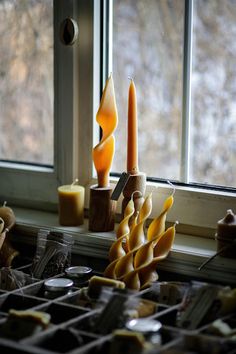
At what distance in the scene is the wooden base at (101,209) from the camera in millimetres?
1740

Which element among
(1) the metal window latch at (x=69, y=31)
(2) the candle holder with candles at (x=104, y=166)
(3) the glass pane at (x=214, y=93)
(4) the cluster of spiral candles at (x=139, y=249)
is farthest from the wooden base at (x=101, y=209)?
(1) the metal window latch at (x=69, y=31)

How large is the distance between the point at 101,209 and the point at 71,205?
4.0 inches

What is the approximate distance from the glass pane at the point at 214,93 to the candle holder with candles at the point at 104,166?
0.19m

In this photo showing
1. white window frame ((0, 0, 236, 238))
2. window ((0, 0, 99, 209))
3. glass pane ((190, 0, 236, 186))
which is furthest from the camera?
window ((0, 0, 99, 209))

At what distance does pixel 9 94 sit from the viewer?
81.3 inches

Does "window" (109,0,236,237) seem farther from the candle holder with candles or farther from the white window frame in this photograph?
the candle holder with candles

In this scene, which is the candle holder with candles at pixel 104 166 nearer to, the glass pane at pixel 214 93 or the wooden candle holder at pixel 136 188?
the wooden candle holder at pixel 136 188

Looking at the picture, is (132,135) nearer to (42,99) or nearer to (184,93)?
(184,93)

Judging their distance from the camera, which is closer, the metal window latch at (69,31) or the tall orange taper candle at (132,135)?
the tall orange taper candle at (132,135)

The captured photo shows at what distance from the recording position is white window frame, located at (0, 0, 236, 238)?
1.75 meters

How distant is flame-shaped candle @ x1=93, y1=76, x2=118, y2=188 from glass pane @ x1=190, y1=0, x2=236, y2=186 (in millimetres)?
190

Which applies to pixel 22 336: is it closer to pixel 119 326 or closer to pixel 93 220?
pixel 119 326

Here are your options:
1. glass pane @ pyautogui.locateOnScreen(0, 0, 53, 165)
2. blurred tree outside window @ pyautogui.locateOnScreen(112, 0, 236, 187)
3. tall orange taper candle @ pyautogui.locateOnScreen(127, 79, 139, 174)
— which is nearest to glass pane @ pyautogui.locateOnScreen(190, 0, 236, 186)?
blurred tree outside window @ pyautogui.locateOnScreen(112, 0, 236, 187)

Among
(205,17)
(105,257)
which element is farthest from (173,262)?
(205,17)
